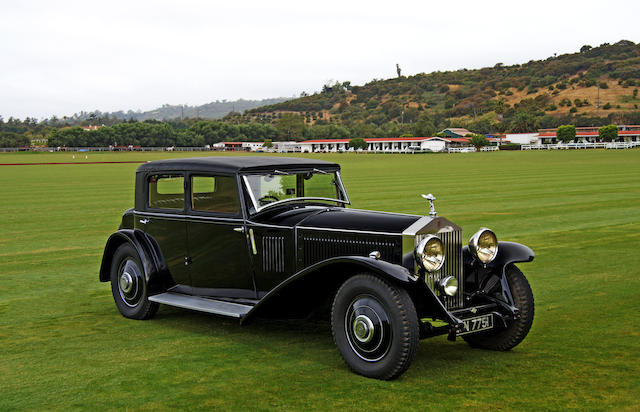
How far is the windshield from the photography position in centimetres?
683

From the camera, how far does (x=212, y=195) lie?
715 centimetres

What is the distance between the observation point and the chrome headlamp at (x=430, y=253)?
18.0 feet

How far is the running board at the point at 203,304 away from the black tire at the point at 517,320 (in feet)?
7.68

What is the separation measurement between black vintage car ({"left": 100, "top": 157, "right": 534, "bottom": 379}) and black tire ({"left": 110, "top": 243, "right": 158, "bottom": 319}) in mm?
16

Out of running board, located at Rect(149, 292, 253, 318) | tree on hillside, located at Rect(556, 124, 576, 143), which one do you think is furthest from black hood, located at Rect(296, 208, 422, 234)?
tree on hillside, located at Rect(556, 124, 576, 143)

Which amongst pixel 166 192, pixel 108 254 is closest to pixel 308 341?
pixel 166 192

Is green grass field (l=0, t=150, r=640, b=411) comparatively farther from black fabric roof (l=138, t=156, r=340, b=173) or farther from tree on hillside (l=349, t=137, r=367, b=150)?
tree on hillside (l=349, t=137, r=367, b=150)

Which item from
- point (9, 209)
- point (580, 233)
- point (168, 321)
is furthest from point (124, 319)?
point (9, 209)

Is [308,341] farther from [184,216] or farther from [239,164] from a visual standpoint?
[184,216]

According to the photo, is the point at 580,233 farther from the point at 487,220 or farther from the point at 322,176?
the point at 322,176

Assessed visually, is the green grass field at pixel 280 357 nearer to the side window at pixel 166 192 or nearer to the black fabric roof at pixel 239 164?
the side window at pixel 166 192

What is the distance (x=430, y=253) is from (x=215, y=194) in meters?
2.60

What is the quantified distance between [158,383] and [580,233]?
10.8m

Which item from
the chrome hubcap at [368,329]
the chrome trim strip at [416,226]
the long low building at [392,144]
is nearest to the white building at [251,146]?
the long low building at [392,144]
